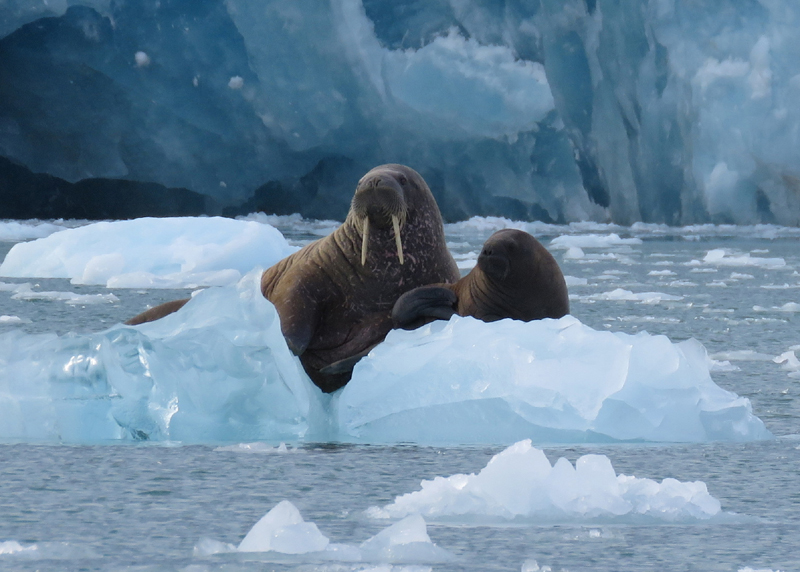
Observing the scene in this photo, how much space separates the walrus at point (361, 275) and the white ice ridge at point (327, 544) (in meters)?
1.95

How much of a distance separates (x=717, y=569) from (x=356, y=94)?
15.0 metres

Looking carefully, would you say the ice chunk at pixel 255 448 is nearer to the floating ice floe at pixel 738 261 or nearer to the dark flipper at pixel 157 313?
the dark flipper at pixel 157 313

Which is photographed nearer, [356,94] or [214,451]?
[214,451]

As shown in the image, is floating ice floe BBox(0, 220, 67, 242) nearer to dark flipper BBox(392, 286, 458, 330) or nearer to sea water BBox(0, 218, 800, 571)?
dark flipper BBox(392, 286, 458, 330)

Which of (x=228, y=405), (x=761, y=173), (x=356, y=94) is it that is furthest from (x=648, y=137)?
(x=228, y=405)

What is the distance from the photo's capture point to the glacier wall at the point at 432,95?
15750 millimetres

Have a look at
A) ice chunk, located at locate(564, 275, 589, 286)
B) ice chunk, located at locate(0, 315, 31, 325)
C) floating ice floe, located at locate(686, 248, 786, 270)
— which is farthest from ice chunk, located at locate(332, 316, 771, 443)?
floating ice floe, located at locate(686, 248, 786, 270)

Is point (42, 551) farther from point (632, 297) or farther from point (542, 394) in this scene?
point (632, 297)

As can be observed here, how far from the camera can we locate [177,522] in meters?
2.25

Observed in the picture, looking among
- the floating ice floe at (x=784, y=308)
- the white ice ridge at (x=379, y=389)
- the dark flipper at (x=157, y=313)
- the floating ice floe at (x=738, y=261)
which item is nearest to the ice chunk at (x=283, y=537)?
the white ice ridge at (x=379, y=389)

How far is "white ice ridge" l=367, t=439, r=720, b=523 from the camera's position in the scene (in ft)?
7.52

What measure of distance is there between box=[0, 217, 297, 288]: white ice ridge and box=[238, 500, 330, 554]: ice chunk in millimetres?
6836

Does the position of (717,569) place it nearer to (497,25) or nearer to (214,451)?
(214,451)

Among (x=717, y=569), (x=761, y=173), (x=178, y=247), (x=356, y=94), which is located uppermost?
(x=356, y=94)
